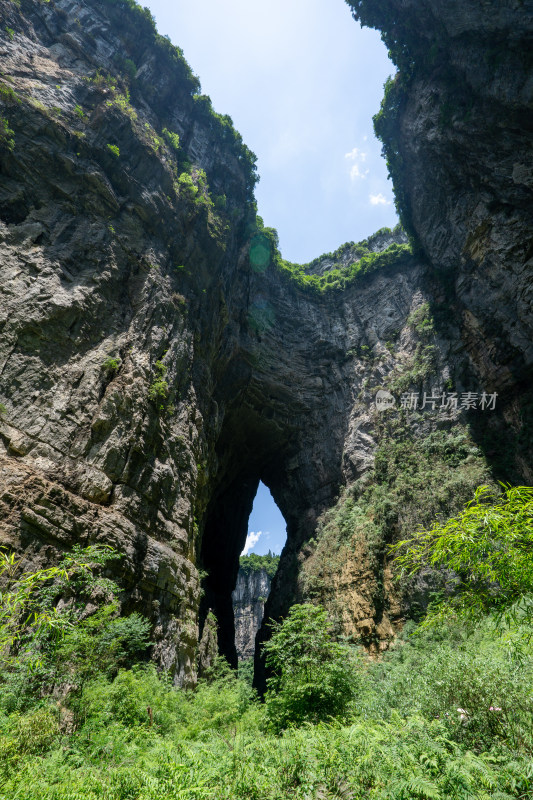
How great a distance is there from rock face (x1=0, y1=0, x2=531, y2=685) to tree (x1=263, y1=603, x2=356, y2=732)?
13.0ft

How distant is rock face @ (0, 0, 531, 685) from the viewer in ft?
33.5

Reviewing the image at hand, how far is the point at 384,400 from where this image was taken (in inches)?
845

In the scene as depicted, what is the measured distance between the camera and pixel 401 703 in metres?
5.96

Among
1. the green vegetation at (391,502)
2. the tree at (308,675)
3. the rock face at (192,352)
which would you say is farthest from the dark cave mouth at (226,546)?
the tree at (308,675)

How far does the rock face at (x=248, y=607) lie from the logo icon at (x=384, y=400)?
Result: 2996 cm

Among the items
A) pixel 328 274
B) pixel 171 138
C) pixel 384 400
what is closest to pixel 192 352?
pixel 384 400

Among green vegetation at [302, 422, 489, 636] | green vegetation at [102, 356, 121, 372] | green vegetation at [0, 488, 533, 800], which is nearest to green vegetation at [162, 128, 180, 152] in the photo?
green vegetation at [102, 356, 121, 372]

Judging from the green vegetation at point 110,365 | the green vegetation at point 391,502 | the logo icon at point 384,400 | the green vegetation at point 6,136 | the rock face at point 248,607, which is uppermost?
the green vegetation at point 6,136

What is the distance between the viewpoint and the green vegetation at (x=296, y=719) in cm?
309

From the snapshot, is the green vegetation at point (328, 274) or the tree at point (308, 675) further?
the green vegetation at point (328, 274)

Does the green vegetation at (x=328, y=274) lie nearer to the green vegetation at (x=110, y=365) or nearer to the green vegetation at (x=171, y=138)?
the green vegetation at (x=171, y=138)

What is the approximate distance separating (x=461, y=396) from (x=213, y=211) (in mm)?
16128

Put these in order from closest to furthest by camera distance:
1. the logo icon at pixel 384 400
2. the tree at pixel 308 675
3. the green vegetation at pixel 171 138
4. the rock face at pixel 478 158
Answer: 1. the tree at pixel 308 675
2. the rock face at pixel 478 158
3. the green vegetation at pixel 171 138
4. the logo icon at pixel 384 400

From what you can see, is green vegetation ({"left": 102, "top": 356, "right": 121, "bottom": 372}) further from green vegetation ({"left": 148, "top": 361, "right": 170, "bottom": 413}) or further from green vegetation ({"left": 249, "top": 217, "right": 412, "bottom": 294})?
green vegetation ({"left": 249, "top": 217, "right": 412, "bottom": 294})
